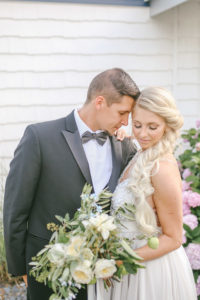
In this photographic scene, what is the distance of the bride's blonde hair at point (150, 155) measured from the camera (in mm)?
1966

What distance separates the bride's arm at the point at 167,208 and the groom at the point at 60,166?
0.43 meters

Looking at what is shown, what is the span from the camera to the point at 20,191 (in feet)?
7.04

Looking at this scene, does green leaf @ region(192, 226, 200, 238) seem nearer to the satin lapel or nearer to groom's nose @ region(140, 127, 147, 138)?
the satin lapel

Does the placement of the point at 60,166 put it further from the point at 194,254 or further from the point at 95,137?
the point at 194,254

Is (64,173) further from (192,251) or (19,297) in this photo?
(19,297)

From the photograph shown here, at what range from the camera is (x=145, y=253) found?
1.98 metres

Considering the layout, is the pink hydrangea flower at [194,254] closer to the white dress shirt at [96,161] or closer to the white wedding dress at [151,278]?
the white wedding dress at [151,278]

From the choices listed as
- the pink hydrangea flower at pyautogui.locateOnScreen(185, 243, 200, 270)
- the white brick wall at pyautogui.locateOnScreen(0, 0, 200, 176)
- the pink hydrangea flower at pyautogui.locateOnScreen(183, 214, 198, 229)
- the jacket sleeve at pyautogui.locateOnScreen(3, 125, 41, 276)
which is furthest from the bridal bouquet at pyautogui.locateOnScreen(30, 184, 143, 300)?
the white brick wall at pyautogui.locateOnScreen(0, 0, 200, 176)

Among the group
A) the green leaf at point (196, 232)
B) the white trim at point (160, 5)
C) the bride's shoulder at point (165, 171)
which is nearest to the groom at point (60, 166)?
the bride's shoulder at point (165, 171)

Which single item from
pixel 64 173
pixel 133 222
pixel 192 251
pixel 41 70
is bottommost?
pixel 192 251

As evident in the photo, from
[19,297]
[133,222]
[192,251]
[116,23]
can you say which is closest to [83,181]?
[133,222]

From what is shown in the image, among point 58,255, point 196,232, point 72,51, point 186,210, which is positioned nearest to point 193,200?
point 186,210

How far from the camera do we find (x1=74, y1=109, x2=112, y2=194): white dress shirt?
2297mm

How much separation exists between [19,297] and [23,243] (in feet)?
5.24
